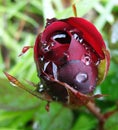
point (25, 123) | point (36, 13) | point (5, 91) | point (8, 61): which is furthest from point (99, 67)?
point (36, 13)

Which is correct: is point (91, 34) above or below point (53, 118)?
above

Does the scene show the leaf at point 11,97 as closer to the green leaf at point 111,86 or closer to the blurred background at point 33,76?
the blurred background at point 33,76

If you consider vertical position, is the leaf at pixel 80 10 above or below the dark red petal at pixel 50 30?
below

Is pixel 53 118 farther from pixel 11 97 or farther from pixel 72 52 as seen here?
pixel 72 52

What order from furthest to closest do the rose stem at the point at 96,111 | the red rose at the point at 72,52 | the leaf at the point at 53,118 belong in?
the leaf at the point at 53,118, the rose stem at the point at 96,111, the red rose at the point at 72,52

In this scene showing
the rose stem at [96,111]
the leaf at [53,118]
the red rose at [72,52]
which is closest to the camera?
the red rose at [72,52]

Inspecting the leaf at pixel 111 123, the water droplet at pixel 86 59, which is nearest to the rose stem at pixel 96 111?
the leaf at pixel 111 123

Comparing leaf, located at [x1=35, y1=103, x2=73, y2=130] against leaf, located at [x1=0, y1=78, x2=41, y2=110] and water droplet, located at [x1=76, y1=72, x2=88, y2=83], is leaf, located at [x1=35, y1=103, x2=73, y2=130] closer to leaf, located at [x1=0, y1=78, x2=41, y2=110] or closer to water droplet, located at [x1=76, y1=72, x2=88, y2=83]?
leaf, located at [x1=0, y1=78, x2=41, y2=110]

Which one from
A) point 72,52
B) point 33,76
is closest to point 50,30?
point 72,52
